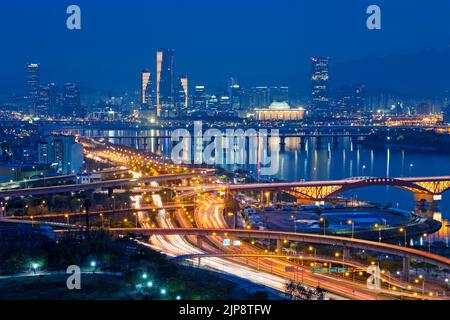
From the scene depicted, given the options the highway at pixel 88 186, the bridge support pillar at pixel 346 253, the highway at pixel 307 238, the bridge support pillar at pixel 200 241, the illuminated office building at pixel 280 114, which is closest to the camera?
the highway at pixel 307 238

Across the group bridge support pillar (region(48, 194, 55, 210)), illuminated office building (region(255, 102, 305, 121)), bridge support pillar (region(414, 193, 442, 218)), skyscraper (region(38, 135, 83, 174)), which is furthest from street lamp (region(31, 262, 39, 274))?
illuminated office building (region(255, 102, 305, 121))

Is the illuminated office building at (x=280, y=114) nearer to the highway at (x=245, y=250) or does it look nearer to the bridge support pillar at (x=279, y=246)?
the highway at (x=245, y=250)

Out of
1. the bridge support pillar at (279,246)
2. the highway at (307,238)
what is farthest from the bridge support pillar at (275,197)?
the bridge support pillar at (279,246)

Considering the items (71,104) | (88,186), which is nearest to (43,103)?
(71,104)

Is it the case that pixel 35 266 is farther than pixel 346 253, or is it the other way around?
pixel 346 253

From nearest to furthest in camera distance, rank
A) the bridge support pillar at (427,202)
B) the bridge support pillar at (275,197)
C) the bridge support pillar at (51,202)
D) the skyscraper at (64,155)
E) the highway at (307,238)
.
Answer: the highway at (307,238)
the bridge support pillar at (51,202)
the bridge support pillar at (427,202)
the bridge support pillar at (275,197)
the skyscraper at (64,155)

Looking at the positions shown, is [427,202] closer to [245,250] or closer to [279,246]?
[279,246]

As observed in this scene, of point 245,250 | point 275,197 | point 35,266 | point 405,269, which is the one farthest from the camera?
point 275,197

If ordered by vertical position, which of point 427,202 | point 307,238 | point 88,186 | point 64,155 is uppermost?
point 64,155

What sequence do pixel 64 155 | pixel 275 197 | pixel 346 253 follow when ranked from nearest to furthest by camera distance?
1. pixel 346 253
2. pixel 275 197
3. pixel 64 155

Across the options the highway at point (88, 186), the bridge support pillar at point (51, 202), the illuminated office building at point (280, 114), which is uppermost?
the illuminated office building at point (280, 114)

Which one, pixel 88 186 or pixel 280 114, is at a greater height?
pixel 280 114
